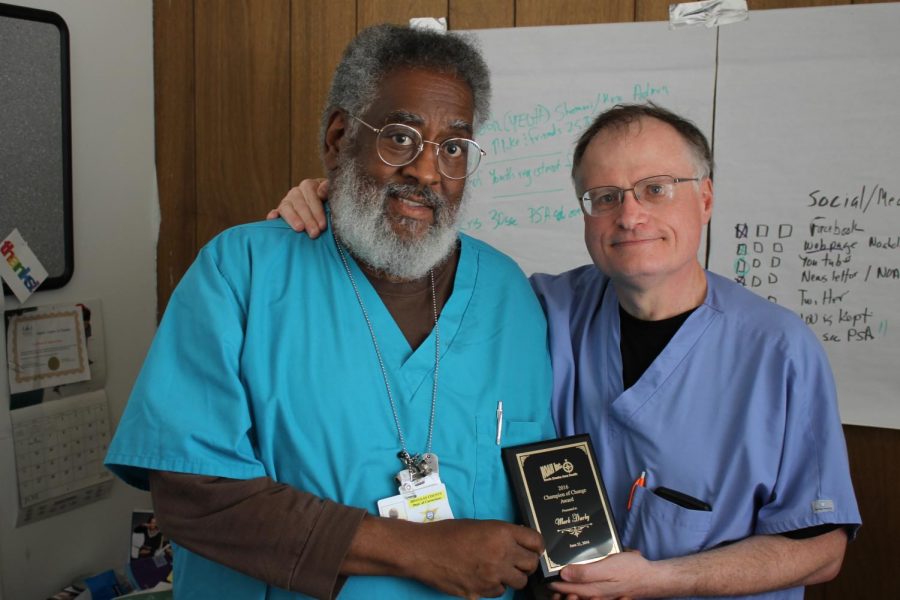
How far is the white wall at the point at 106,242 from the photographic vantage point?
7.11 ft

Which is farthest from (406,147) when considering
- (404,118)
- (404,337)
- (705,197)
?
(705,197)

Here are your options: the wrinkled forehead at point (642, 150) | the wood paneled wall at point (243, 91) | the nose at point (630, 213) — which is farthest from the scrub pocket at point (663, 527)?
the wood paneled wall at point (243, 91)

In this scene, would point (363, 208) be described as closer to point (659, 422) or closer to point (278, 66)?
point (659, 422)

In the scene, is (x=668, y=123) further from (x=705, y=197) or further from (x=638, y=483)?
(x=638, y=483)

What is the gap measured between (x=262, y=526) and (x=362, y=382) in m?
0.27

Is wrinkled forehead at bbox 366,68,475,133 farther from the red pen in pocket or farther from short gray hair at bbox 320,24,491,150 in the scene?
the red pen in pocket

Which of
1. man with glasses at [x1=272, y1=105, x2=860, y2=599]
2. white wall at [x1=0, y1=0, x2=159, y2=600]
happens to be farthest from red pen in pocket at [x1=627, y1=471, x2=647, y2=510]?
white wall at [x1=0, y1=0, x2=159, y2=600]

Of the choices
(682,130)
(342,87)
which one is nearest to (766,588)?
(682,130)

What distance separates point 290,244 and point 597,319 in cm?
59

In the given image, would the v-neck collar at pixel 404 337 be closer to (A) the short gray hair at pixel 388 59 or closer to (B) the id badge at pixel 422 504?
(B) the id badge at pixel 422 504

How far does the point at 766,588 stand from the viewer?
123 cm

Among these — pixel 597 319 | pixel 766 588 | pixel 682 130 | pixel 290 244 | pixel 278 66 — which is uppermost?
pixel 278 66

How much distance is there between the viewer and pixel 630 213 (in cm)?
130

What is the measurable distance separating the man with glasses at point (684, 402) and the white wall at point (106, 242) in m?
1.20
